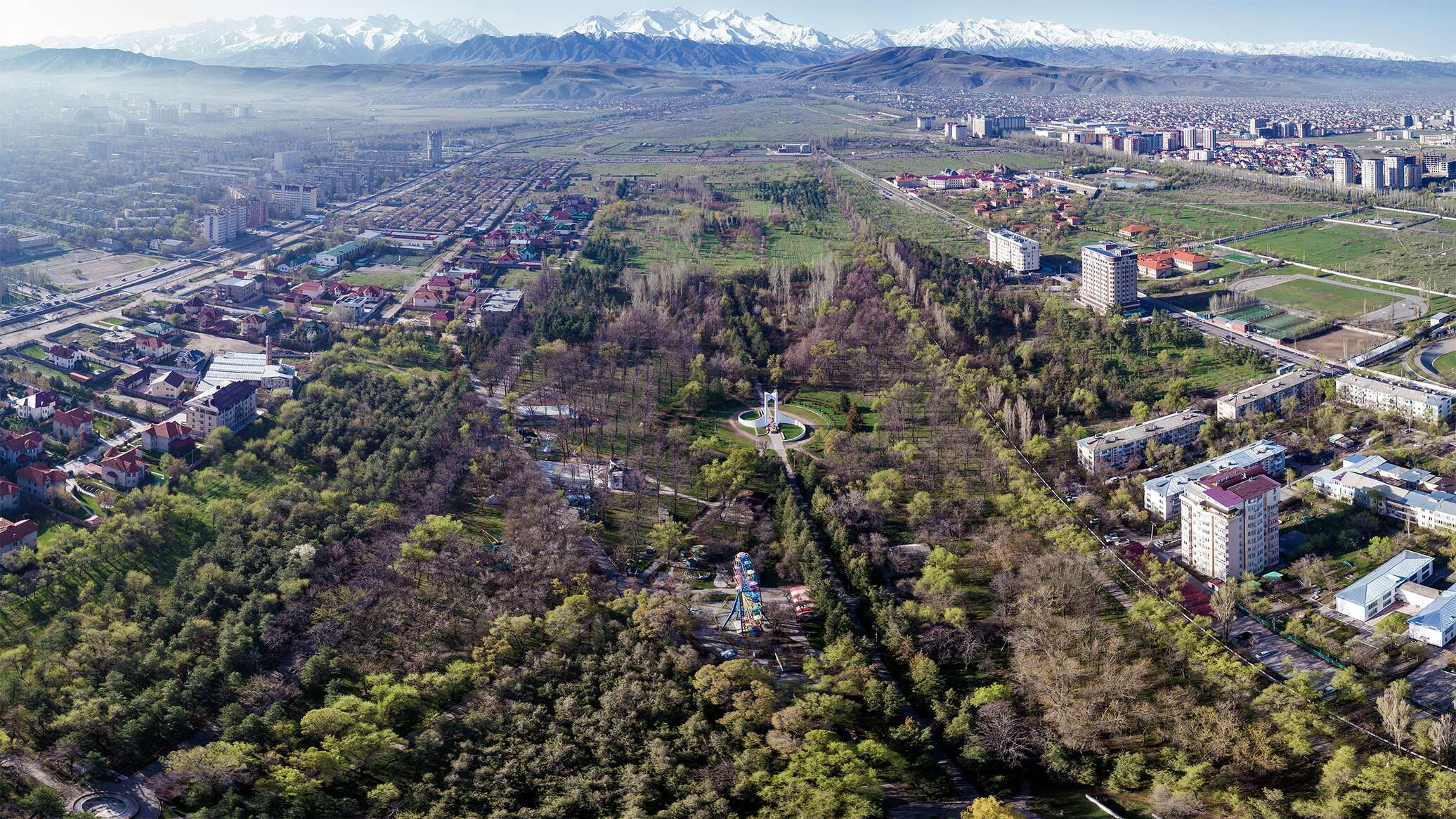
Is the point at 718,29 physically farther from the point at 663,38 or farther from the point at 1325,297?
the point at 1325,297

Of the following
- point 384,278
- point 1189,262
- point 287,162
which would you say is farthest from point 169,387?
point 287,162

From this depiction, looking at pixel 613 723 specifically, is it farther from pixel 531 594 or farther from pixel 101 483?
pixel 101 483

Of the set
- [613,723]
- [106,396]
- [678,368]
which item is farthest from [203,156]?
[613,723]

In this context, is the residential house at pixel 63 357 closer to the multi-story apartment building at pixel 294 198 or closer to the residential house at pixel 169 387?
the residential house at pixel 169 387

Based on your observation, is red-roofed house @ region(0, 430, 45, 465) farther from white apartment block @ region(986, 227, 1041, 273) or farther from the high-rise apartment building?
the high-rise apartment building

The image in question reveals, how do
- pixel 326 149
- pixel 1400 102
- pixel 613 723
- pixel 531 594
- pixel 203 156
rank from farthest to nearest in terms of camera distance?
pixel 1400 102, pixel 326 149, pixel 203 156, pixel 531 594, pixel 613 723
